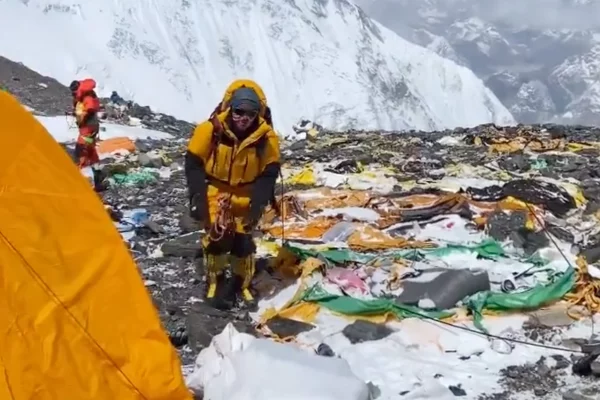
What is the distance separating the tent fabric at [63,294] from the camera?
324 centimetres

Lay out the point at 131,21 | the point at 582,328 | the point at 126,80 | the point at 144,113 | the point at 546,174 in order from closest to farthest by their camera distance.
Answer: the point at 582,328 < the point at 546,174 < the point at 144,113 < the point at 126,80 < the point at 131,21

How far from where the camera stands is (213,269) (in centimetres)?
621

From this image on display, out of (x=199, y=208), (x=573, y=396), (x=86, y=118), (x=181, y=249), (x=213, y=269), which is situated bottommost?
(x=573, y=396)

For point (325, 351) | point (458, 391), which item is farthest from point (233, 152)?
point (458, 391)

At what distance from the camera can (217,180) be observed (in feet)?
19.7

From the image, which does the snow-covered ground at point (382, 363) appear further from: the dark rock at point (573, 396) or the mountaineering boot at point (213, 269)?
the mountaineering boot at point (213, 269)

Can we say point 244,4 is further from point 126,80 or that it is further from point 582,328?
point 582,328

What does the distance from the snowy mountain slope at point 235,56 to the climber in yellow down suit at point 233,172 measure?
248 ft

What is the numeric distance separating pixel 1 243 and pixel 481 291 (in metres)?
3.89

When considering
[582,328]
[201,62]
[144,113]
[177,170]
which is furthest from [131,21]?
[582,328]

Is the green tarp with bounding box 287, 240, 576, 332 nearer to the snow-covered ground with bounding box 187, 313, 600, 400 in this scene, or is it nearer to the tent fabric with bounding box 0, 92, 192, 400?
the snow-covered ground with bounding box 187, 313, 600, 400

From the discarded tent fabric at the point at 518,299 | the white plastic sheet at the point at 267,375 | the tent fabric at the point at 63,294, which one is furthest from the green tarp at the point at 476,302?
the tent fabric at the point at 63,294

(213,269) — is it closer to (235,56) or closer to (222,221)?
(222,221)

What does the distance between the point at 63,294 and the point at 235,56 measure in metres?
137
